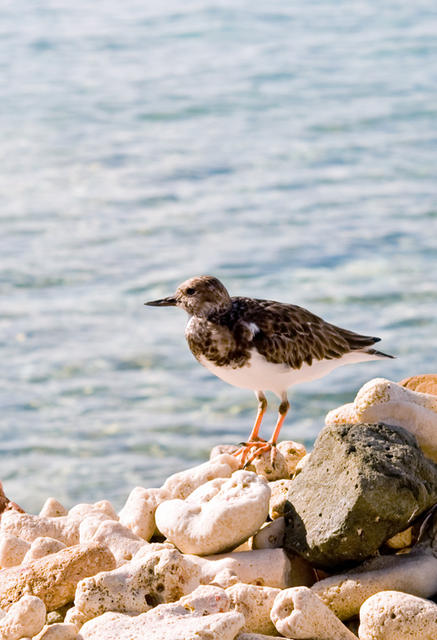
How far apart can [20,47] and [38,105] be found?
417cm

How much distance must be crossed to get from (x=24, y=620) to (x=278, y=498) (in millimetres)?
1483

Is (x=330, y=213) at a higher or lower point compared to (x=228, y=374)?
lower

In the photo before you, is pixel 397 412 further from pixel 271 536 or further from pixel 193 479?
pixel 193 479

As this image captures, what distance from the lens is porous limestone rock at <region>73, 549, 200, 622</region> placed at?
431 cm

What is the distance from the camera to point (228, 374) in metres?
5.69

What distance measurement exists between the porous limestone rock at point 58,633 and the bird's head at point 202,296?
182cm

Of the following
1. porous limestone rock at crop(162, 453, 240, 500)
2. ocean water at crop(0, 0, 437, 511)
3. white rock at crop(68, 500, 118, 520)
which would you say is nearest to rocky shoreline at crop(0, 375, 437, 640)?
porous limestone rock at crop(162, 453, 240, 500)

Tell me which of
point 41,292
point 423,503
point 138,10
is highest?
point 138,10

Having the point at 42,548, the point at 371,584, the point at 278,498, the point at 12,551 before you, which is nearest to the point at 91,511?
the point at 12,551

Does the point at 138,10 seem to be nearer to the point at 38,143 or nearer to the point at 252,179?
the point at 38,143

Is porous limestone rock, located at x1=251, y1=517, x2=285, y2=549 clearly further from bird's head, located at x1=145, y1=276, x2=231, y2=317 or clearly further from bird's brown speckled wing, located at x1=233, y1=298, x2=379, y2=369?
bird's head, located at x1=145, y1=276, x2=231, y2=317

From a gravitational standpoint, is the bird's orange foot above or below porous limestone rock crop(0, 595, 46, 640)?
below

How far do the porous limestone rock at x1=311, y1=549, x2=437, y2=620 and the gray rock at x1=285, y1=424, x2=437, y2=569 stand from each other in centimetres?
9

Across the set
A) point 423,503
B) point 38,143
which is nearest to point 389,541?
point 423,503
